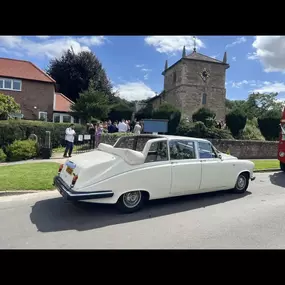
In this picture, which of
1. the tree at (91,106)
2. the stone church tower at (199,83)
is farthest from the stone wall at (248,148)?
Answer: the stone church tower at (199,83)

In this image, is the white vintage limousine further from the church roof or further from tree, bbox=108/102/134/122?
the church roof

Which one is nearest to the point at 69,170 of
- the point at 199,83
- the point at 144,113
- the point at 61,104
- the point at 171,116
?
the point at 171,116

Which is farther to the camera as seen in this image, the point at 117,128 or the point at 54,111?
the point at 54,111

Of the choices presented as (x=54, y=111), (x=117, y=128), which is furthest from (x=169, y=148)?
(x=54, y=111)

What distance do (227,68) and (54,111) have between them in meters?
27.9

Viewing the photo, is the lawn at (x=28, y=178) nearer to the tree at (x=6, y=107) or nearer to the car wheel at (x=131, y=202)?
the car wheel at (x=131, y=202)

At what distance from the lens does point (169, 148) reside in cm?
568

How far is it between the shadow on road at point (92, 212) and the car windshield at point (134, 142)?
4.62 ft

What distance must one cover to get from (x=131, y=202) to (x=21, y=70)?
27.6 m
